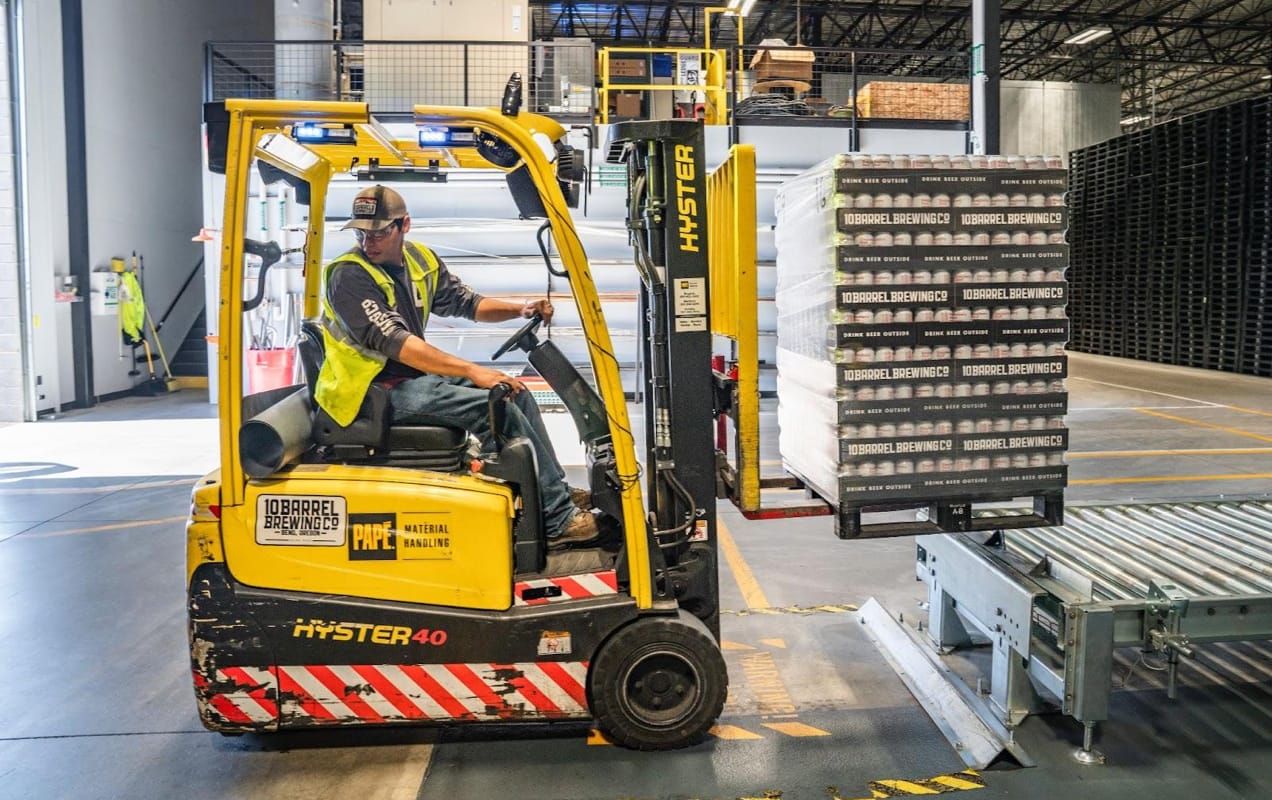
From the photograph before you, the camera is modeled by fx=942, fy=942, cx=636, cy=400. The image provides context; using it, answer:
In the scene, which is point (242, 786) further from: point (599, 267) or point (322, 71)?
point (322, 71)

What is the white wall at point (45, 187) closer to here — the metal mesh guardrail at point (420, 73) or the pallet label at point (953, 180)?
the metal mesh guardrail at point (420, 73)

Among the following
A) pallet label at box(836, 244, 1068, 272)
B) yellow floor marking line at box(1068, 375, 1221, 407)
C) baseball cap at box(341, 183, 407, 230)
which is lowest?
yellow floor marking line at box(1068, 375, 1221, 407)

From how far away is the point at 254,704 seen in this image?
11.2 feet

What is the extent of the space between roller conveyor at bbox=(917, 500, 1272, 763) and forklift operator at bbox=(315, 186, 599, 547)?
1.64m

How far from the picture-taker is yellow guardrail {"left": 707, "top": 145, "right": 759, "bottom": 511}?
3496 millimetres

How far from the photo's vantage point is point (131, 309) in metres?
15.5

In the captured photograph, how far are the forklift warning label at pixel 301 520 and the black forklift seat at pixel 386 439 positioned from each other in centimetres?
25

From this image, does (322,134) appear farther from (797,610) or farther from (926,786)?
(797,610)

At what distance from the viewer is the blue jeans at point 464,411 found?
11.7ft

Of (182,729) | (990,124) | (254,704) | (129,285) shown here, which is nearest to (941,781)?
(254,704)

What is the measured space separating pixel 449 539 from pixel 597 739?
103 centimetres

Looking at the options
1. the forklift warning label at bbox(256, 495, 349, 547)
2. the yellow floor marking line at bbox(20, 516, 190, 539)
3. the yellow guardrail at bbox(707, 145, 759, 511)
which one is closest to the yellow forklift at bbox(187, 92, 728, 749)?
the forklift warning label at bbox(256, 495, 349, 547)

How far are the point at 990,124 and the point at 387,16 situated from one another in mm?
8481

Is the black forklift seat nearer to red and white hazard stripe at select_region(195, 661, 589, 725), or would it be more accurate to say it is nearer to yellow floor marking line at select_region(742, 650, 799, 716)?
red and white hazard stripe at select_region(195, 661, 589, 725)
